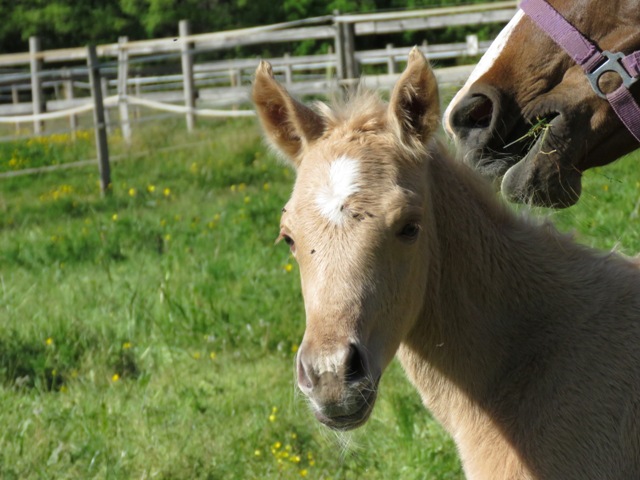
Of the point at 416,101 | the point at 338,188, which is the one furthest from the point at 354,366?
the point at 416,101

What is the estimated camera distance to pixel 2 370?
5145 mm

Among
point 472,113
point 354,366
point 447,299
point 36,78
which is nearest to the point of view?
point 354,366

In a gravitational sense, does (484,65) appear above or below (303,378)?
above

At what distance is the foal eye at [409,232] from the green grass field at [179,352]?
71 centimetres

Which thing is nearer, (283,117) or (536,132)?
(283,117)

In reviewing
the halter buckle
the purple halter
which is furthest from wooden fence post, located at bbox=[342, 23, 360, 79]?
the halter buckle

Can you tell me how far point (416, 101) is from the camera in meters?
2.90

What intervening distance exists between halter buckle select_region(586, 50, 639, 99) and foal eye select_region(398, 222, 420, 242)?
1087 millimetres

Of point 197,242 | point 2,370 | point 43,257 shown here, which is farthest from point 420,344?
point 43,257

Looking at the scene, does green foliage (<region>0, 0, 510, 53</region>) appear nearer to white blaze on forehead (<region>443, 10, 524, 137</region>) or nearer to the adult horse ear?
white blaze on forehead (<region>443, 10, 524, 137</region>)

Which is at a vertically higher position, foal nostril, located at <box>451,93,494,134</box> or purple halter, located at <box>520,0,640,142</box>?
purple halter, located at <box>520,0,640,142</box>

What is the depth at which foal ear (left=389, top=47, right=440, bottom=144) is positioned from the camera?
2801 mm

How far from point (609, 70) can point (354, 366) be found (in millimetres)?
1641

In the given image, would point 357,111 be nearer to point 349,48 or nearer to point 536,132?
point 536,132
